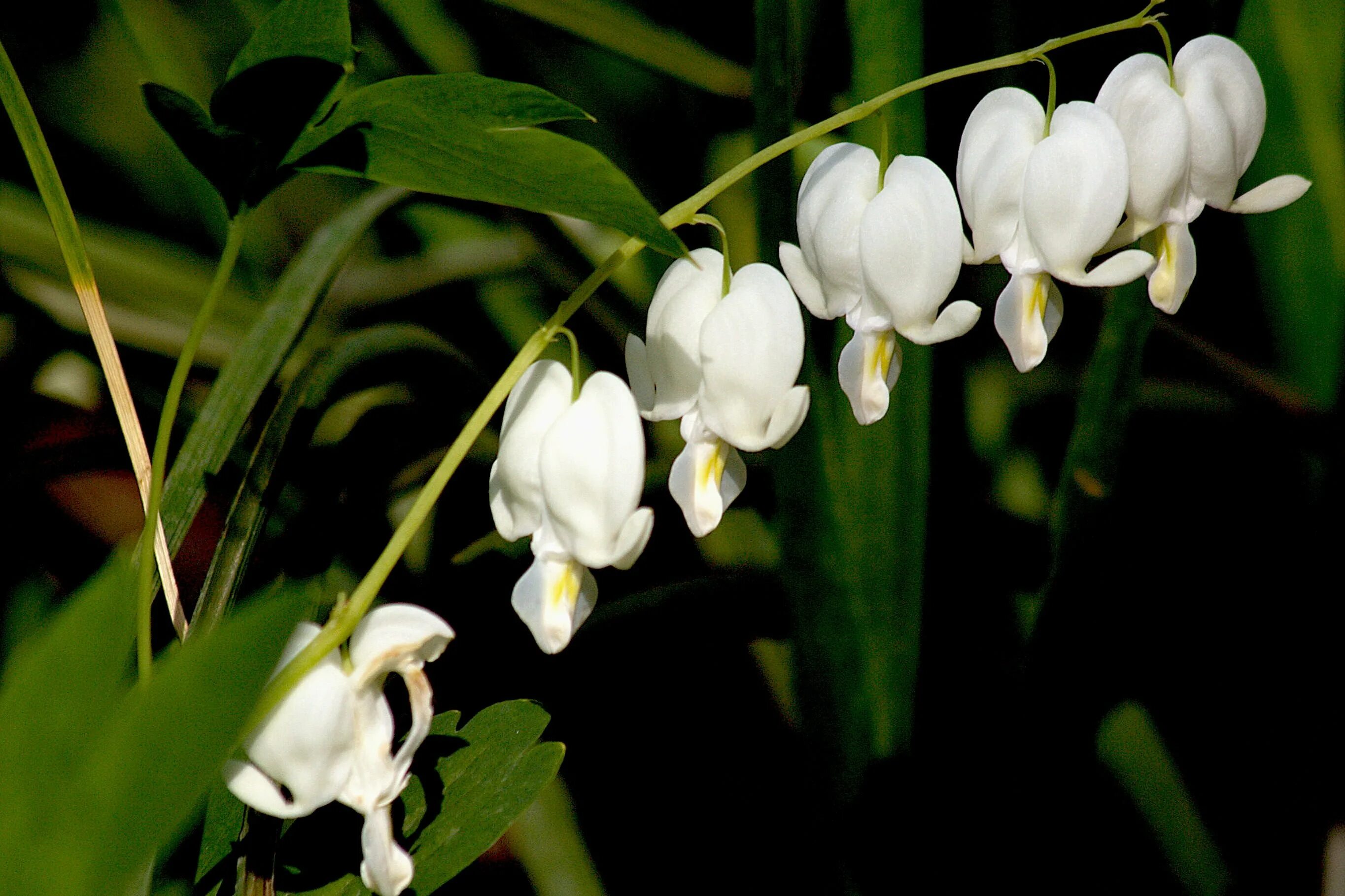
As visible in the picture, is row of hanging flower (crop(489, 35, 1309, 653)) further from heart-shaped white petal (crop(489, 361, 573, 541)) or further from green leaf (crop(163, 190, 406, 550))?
green leaf (crop(163, 190, 406, 550))

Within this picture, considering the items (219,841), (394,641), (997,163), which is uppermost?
(997,163)

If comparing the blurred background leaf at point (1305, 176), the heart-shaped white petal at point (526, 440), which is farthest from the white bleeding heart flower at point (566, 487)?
the blurred background leaf at point (1305, 176)

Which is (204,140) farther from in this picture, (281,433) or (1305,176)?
(1305,176)

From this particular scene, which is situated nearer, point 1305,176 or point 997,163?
point 997,163

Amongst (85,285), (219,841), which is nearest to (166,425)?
(85,285)

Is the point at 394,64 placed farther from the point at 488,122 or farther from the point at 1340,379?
the point at 1340,379

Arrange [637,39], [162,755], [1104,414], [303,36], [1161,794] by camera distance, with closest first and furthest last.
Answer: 1. [162,755]
2. [303,36]
3. [1104,414]
4. [1161,794]
5. [637,39]

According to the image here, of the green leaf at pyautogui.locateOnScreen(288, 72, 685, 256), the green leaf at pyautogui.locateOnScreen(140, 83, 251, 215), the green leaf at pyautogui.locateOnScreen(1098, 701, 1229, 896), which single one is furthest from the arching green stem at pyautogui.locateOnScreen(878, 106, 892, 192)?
the green leaf at pyautogui.locateOnScreen(1098, 701, 1229, 896)

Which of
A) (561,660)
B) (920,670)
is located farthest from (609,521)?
(920,670)
